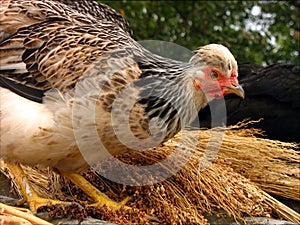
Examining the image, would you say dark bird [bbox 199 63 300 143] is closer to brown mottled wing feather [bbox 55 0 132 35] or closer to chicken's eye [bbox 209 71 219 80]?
brown mottled wing feather [bbox 55 0 132 35]

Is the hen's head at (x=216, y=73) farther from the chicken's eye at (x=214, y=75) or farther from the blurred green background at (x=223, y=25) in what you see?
the blurred green background at (x=223, y=25)

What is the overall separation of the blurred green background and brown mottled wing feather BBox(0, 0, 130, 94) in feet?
11.4

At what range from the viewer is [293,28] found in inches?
283

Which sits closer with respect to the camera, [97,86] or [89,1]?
[97,86]

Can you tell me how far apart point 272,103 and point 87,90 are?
2.41m

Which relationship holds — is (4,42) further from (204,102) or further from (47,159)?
(204,102)

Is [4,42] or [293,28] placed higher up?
[293,28]

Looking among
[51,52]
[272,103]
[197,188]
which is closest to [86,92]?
[51,52]

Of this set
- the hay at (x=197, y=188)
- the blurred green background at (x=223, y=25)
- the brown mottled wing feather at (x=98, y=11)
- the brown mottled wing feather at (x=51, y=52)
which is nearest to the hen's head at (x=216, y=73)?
the brown mottled wing feather at (x=51, y=52)

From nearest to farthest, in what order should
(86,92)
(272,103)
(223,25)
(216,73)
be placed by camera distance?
(86,92), (216,73), (272,103), (223,25)

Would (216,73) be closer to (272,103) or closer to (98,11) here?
(98,11)

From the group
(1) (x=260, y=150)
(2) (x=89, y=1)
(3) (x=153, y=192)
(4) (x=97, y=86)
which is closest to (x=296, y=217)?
(1) (x=260, y=150)

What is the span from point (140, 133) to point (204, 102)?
0.36 m

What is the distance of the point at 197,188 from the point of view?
3.19 m
